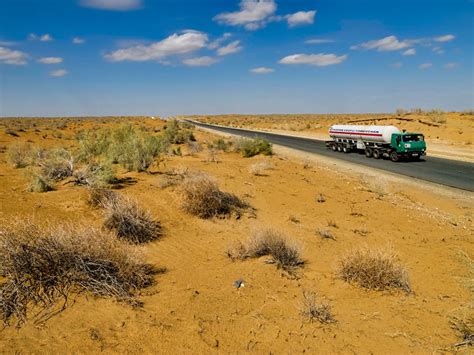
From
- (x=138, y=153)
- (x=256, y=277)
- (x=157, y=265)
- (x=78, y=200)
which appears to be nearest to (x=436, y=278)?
(x=256, y=277)

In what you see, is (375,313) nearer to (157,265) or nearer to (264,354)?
(264,354)

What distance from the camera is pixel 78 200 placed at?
1022 centimetres

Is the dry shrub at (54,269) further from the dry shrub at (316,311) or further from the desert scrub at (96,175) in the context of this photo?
the desert scrub at (96,175)

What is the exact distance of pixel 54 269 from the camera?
5.60m

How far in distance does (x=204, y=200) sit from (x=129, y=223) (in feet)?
8.40

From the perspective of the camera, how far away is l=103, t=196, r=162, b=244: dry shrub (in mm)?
8250

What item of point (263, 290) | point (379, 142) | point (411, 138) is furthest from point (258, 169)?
point (411, 138)

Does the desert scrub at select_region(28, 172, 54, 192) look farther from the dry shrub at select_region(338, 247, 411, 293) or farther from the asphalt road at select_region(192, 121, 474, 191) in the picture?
the asphalt road at select_region(192, 121, 474, 191)

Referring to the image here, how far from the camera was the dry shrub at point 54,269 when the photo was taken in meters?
5.15

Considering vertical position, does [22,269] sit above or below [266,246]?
above

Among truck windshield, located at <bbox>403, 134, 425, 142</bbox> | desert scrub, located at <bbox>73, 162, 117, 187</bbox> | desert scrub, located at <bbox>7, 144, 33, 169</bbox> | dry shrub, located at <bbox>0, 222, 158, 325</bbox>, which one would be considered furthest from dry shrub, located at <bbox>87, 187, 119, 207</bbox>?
truck windshield, located at <bbox>403, 134, 425, 142</bbox>

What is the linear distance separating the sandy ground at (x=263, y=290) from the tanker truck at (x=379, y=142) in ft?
40.3

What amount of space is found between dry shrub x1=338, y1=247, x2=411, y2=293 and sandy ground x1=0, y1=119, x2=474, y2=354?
0.20 m

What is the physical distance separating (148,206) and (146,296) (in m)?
4.94
